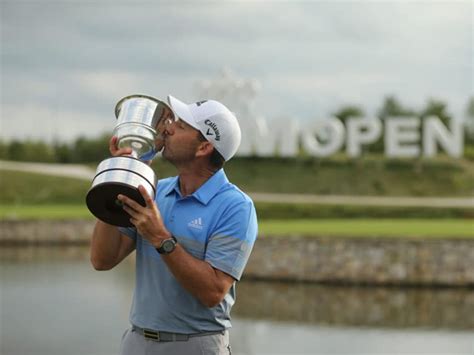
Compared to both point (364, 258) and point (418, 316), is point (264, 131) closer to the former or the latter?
point (364, 258)

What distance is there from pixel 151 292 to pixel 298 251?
1433 centimetres

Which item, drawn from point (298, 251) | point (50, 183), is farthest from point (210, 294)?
point (50, 183)

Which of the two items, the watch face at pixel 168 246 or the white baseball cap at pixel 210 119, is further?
the white baseball cap at pixel 210 119

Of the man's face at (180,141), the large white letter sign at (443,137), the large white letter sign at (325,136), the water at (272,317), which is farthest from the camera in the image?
the large white letter sign at (325,136)

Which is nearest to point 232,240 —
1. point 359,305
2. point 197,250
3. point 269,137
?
point 197,250

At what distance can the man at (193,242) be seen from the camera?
3186 millimetres

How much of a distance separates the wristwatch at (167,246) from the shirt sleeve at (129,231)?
29 cm

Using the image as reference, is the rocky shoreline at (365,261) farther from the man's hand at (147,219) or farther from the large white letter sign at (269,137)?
the large white letter sign at (269,137)

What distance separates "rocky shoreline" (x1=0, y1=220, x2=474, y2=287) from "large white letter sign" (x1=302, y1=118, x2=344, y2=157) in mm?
19294

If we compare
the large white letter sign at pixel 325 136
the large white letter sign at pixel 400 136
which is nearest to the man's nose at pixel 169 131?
the large white letter sign at pixel 325 136

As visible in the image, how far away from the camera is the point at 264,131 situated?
37250 millimetres

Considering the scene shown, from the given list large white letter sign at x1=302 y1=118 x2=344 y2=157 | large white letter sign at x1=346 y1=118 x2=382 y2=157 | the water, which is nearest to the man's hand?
the water

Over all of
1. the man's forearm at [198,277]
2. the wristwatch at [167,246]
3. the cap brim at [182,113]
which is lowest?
the man's forearm at [198,277]

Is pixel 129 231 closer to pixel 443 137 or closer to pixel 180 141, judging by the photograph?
pixel 180 141
